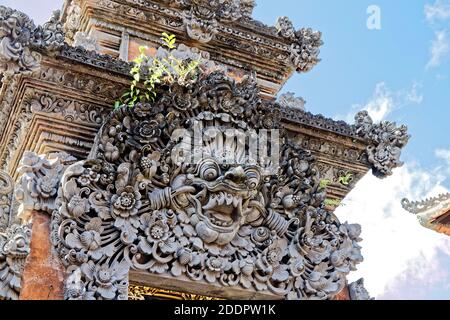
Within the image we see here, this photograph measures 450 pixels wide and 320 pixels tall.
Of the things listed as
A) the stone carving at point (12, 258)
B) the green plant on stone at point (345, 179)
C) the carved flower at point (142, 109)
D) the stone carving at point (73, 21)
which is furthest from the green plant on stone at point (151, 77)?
the stone carving at point (73, 21)

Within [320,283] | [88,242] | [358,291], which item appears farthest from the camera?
[358,291]

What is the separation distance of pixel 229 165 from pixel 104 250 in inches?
58.6

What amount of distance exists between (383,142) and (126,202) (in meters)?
3.51

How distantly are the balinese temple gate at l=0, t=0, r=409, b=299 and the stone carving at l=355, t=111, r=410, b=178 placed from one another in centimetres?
51

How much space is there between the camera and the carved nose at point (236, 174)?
5.97 metres

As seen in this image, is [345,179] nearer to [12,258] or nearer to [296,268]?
[296,268]

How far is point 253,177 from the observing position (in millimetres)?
6090

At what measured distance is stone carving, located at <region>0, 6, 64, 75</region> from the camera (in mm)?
6027

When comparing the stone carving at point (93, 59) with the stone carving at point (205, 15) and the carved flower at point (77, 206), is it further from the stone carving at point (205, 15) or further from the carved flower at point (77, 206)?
the stone carving at point (205, 15)

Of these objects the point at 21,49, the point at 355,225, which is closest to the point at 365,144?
the point at 355,225

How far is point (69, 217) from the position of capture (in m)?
5.52

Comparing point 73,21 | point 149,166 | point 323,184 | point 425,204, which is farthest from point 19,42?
point 425,204

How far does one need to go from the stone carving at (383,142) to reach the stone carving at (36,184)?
375 centimetres

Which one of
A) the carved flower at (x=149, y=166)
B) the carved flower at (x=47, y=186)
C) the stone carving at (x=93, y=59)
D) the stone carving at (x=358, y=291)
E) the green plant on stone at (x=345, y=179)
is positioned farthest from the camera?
the green plant on stone at (x=345, y=179)
